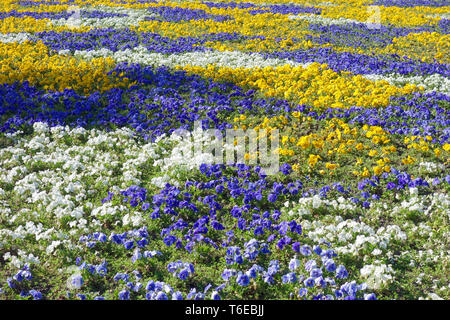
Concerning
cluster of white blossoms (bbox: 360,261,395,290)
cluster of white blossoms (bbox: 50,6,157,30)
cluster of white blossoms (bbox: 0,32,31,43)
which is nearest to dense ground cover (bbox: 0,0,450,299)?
cluster of white blossoms (bbox: 360,261,395,290)

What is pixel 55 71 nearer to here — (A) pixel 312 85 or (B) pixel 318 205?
(A) pixel 312 85

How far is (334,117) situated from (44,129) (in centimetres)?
809

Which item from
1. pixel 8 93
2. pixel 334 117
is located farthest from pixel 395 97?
pixel 8 93

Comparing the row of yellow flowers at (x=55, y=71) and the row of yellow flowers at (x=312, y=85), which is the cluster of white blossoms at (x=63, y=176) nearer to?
the row of yellow flowers at (x=55, y=71)

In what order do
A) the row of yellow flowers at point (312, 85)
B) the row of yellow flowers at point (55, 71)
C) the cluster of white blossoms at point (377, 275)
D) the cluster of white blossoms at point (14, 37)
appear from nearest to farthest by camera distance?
the cluster of white blossoms at point (377, 275) → the row of yellow flowers at point (312, 85) → the row of yellow flowers at point (55, 71) → the cluster of white blossoms at point (14, 37)

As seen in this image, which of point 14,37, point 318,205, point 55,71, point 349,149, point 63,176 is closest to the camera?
point 318,205

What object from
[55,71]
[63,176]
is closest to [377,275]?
[63,176]

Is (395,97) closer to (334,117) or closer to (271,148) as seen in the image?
(334,117)

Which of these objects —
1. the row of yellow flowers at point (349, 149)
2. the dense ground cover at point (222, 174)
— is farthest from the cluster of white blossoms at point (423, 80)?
the row of yellow flowers at point (349, 149)

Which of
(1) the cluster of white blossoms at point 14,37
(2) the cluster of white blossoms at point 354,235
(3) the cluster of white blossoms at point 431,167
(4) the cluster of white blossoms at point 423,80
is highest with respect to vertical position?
(1) the cluster of white blossoms at point 14,37

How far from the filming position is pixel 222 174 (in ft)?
30.7

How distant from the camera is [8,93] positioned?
1360 cm

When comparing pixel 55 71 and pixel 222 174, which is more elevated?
pixel 55 71

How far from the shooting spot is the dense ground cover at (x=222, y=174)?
259 inches
